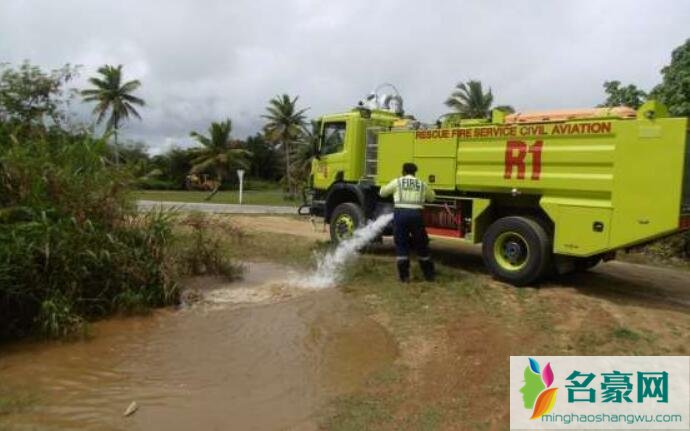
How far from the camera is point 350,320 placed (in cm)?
698

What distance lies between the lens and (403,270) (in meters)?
8.75

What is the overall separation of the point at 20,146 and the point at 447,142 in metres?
5.91

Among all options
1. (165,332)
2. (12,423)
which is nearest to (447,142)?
(165,332)

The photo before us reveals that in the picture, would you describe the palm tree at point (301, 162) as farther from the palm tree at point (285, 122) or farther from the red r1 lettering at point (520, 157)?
the red r1 lettering at point (520, 157)

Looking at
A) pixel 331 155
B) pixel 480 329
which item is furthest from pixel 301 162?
pixel 480 329

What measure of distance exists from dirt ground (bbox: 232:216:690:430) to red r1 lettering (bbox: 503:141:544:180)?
5.16ft

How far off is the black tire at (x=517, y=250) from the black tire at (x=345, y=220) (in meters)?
2.76

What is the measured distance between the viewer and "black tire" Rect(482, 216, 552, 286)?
27.2 ft

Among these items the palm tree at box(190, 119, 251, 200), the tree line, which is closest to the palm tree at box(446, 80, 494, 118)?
the tree line

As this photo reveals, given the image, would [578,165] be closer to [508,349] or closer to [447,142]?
[447,142]

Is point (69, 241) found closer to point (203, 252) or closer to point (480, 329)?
point (203, 252)

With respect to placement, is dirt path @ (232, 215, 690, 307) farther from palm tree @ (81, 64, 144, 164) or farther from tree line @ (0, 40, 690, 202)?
palm tree @ (81, 64, 144, 164)

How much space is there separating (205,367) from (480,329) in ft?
9.29

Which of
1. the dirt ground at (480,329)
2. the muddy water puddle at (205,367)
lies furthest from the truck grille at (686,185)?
the muddy water puddle at (205,367)
